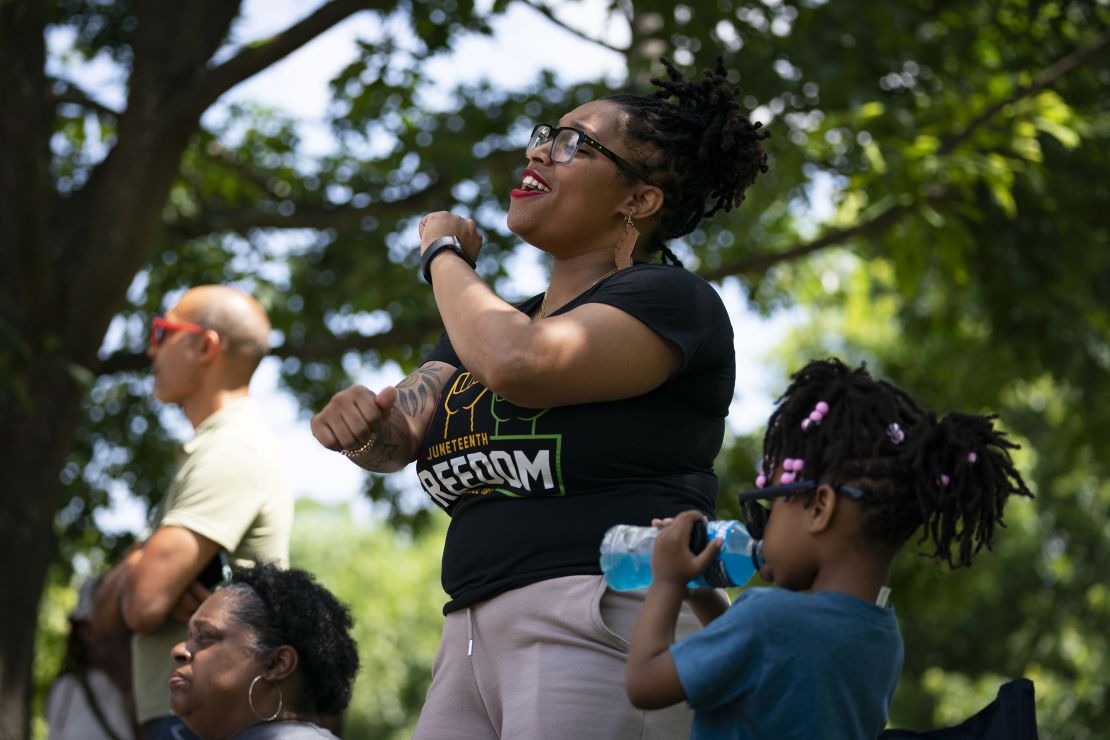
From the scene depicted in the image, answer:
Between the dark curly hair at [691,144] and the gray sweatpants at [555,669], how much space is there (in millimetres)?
787

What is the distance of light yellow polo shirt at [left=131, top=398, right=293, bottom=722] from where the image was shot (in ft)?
13.4

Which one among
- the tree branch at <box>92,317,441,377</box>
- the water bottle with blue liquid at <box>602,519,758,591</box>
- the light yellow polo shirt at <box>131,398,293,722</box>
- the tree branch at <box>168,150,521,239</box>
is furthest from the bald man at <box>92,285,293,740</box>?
the tree branch at <box>168,150,521,239</box>

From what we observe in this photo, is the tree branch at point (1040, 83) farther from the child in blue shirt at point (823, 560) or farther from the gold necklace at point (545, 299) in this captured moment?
the child in blue shirt at point (823, 560)

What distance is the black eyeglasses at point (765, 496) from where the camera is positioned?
2439 millimetres

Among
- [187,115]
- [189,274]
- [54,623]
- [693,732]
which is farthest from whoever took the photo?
[54,623]

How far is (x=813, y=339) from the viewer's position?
25.0m

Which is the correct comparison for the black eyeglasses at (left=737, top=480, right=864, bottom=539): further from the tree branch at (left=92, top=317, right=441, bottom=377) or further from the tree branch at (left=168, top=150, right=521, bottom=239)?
the tree branch at (left=168, top=150, right=521, bottom=239)

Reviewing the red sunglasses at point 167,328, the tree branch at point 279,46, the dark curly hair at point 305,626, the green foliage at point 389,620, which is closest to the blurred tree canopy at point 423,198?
the tree branch at point 279,46

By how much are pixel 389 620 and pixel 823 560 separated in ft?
113

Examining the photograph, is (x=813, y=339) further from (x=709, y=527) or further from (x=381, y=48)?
(x=709, y=527)

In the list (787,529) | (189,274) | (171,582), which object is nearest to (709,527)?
(787,529)

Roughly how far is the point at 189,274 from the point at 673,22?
3.23m

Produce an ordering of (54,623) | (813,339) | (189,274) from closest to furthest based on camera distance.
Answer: (189,274) → (54,623) → (813,339)

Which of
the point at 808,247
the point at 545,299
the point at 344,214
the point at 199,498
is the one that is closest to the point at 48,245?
the point at 344,214
